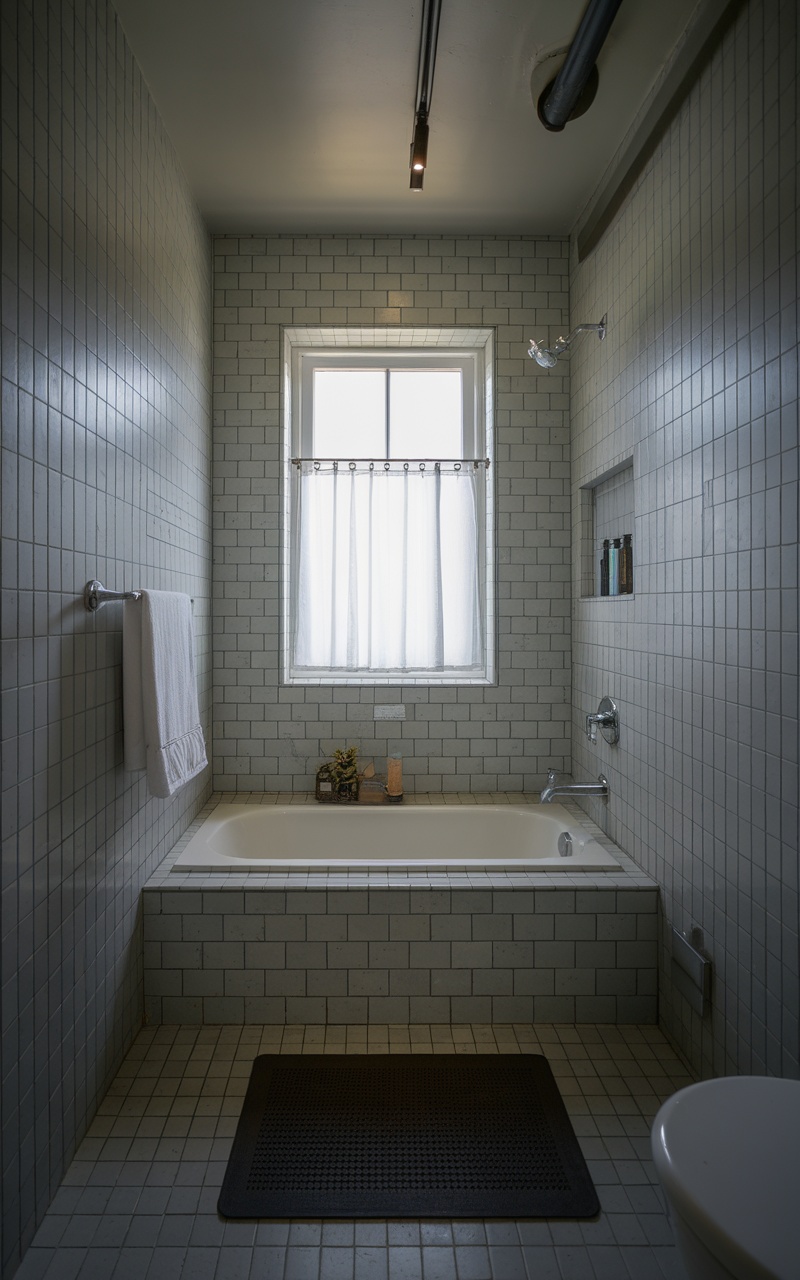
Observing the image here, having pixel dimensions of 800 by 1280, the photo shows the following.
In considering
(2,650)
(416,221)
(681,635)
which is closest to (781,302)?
(681,635)

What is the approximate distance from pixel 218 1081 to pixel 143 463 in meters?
1.74

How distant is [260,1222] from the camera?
1.58 metres

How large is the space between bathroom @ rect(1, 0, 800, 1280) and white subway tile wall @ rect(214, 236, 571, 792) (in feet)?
0.04

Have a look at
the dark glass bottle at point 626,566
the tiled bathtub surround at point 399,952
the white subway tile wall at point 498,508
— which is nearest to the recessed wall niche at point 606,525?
the dark glass bottle at point 626,566

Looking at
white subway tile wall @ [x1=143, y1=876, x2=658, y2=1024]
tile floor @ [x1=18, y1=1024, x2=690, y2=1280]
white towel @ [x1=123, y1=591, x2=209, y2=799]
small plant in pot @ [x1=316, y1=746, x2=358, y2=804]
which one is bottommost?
tile floor @ [x1=18, y1=1024, x2=690, y2=1280]

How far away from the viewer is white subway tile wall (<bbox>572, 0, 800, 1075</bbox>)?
1563 millimetres

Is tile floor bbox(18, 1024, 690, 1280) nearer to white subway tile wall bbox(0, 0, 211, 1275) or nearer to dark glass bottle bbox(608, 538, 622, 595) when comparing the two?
white subway tile wall bbox(0, 0, 211, 1275)

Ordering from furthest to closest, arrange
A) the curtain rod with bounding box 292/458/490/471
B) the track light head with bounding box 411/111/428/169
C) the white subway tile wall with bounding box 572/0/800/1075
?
the curtain rod with bounding box 292/458/490/471
the track light head with bounding box 411/111/428/169
the white subway tile wall with bounding box 572/0/800/1075

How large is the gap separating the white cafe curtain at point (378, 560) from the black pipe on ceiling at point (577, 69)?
138cm

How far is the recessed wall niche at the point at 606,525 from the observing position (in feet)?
8.85

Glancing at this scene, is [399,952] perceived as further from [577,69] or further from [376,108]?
[376,108]

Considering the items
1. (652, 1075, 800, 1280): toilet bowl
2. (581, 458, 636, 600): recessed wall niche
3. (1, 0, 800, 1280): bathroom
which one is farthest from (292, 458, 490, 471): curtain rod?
(652, 1075, 800, 1280): toilet bowl

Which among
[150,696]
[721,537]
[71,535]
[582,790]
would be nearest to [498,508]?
[582,790]

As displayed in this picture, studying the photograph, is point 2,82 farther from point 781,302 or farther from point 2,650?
point 781,302
